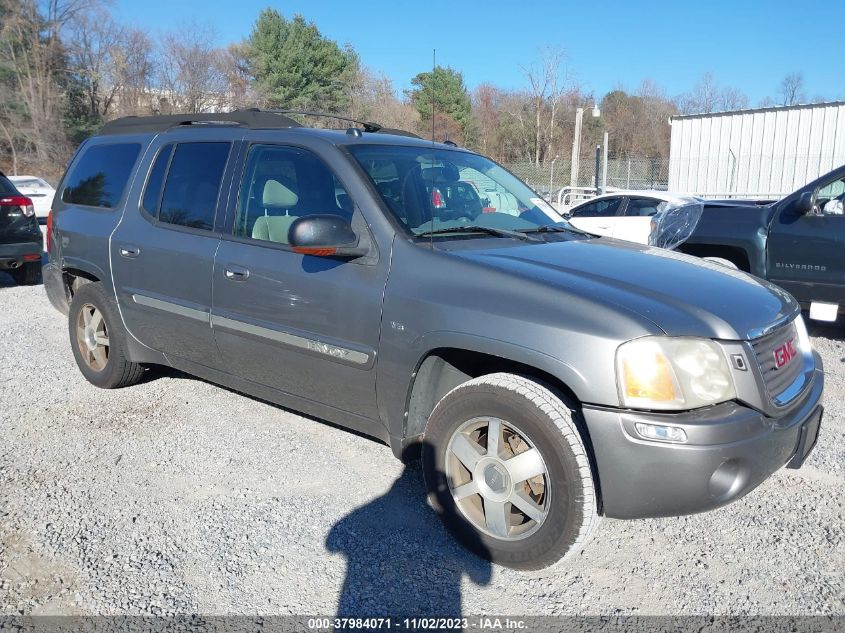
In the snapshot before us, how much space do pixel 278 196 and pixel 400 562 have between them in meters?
2.02

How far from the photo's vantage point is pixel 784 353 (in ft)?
9.91

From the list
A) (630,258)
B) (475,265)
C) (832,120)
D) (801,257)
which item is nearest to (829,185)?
(801,257)

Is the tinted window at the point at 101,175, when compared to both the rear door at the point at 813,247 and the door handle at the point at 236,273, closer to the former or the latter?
the door handle at the point at 236,273

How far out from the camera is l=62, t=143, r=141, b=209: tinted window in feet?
15.8

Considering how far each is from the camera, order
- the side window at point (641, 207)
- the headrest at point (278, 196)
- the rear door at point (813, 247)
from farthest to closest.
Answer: the side window at point (641, 207) → the rear door at point (813, 247) → the headrest at point (278, 196)

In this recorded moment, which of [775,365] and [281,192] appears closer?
[775,365]

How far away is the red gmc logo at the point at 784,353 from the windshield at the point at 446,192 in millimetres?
1422

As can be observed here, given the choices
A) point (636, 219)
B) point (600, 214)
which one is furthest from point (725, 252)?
point (600, 214)

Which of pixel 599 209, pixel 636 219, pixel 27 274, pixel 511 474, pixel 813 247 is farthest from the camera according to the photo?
pixel 599 209

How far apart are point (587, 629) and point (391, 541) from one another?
3.08ft

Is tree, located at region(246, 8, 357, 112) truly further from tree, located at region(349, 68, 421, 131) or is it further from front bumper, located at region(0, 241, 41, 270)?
front bumper, located at region(0, 241, 41, 270)

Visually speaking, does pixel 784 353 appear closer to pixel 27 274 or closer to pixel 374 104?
pixel 27 274

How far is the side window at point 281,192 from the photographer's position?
3.68m

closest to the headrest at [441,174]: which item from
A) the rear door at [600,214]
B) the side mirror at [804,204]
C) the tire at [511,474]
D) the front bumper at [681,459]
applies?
the tire at [511,474]
